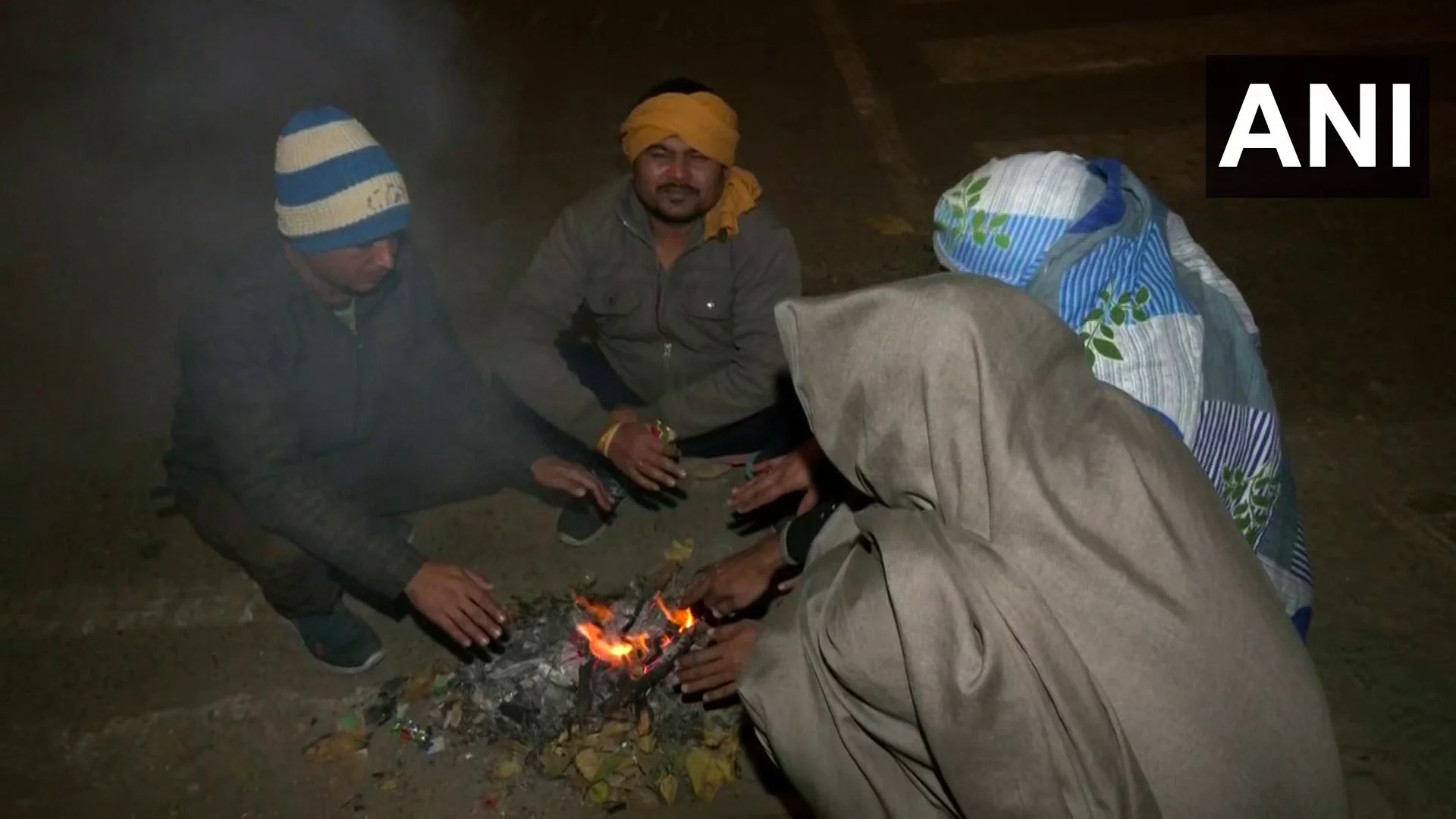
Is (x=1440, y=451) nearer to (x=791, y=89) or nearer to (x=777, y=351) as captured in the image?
(x=777, y=351)

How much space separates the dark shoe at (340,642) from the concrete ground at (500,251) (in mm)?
68

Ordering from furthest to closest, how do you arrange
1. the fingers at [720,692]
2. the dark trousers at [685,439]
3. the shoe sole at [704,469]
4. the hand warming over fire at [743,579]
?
1. the shoe sole at [704,469]
2. the dark trousers at [685,439]
3. the hand warming over fire at [743,579]
4. the fingers at [720,692]

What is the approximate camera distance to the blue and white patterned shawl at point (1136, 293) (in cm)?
232

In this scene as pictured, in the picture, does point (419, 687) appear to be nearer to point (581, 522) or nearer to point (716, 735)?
point (581, 522)

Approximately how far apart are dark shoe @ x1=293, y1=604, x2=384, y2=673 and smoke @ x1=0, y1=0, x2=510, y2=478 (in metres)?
1.36

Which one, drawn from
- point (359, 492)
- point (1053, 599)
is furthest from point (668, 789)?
point (1053, 599)

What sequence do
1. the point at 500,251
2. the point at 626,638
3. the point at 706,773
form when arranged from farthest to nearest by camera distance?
the point at 500,251 < the point at 626,638 < the point at 706,773

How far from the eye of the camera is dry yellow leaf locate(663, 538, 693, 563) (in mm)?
4039

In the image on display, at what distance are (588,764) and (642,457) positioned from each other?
3.16 ft

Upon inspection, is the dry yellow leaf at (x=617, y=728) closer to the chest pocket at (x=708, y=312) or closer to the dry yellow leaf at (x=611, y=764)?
the dry yellow leaf at (x=611, y=764)

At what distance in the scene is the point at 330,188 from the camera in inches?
124

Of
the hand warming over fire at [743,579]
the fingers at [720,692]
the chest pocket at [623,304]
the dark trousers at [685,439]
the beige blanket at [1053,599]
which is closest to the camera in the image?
the beige blanket at [1053,599]

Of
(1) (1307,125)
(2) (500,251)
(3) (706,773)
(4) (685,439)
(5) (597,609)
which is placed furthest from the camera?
(1) (1307,125)

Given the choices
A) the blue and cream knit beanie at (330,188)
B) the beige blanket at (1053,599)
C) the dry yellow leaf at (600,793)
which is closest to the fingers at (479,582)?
the dry yellow leaf at (600,793)
